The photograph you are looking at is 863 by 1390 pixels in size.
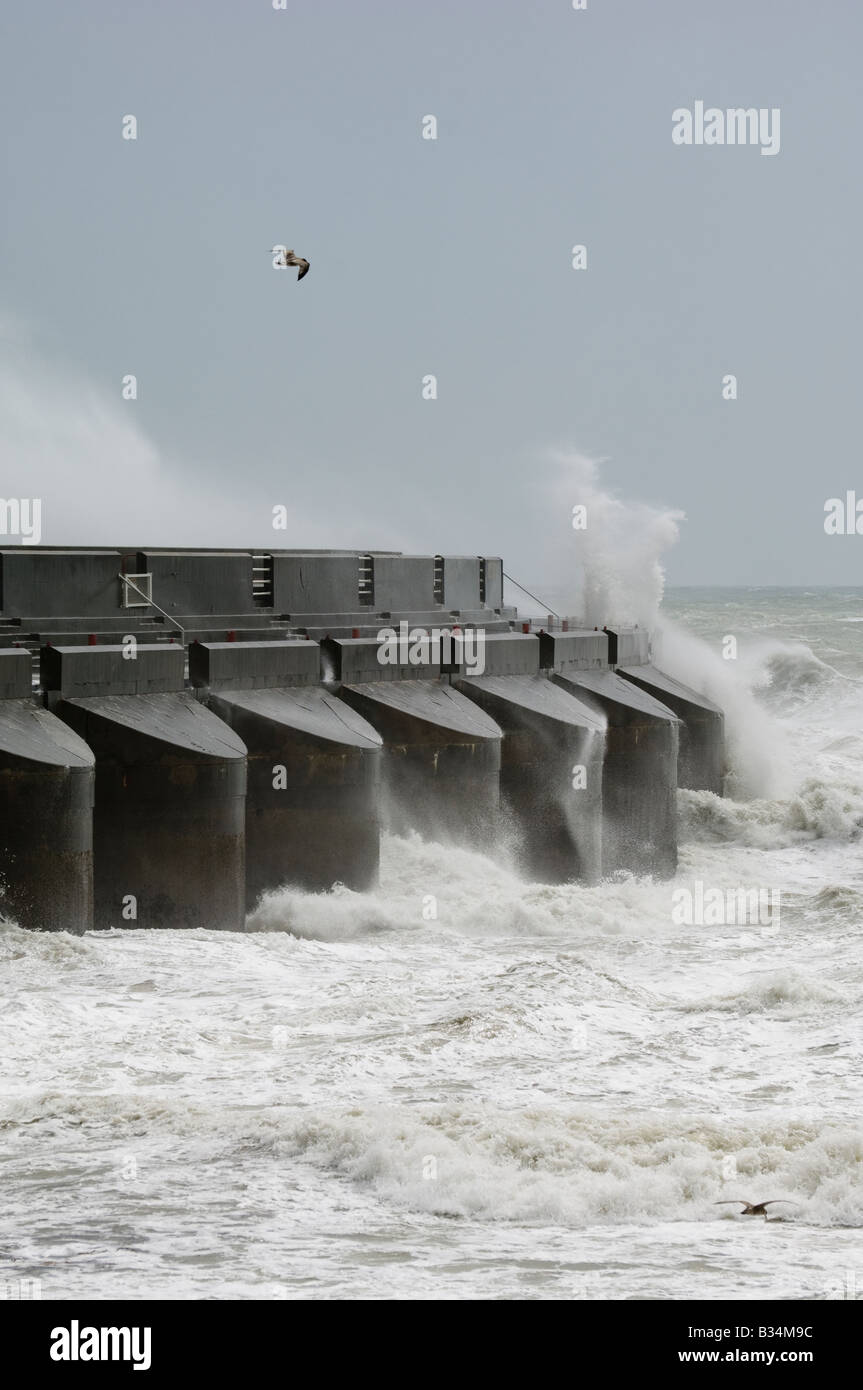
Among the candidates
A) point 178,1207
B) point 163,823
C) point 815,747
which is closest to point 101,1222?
point 178,1207

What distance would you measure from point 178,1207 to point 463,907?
348 inches

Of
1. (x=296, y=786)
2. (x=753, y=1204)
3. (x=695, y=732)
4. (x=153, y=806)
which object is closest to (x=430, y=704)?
(x=296, y=786)

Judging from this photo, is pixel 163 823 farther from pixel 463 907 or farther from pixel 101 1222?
pixel 101 1222

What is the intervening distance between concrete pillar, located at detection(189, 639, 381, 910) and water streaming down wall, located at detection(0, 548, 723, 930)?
0.02 metres

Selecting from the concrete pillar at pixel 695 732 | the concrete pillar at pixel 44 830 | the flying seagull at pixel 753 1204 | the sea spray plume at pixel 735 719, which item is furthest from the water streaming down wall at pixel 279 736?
the flying seagull at pixel 753 1204

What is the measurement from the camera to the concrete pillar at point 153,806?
14555mm

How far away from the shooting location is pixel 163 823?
14.6m

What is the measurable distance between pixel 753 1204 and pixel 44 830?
276 inches

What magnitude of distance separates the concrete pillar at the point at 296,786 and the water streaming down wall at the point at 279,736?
0.02 metres

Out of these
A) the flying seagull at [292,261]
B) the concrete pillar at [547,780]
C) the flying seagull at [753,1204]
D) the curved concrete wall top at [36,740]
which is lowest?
the flying seagull at [753,1204]

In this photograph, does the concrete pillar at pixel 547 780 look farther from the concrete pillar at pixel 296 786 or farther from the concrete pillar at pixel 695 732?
the concrete pillar at pixel 695 732

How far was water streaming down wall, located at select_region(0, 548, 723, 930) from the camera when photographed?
47.5 feet

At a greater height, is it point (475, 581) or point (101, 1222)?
point (475, 581)

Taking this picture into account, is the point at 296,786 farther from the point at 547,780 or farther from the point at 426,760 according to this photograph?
the point at 547,780
